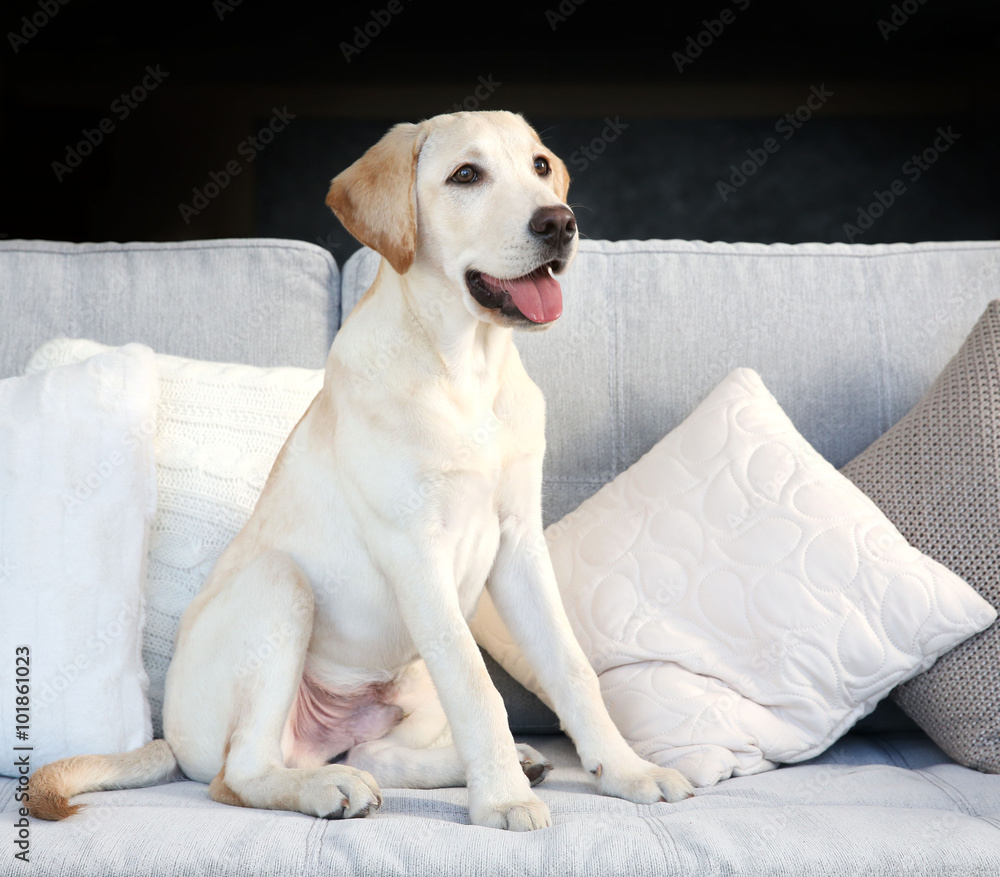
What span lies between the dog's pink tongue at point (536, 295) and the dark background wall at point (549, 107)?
2.07m

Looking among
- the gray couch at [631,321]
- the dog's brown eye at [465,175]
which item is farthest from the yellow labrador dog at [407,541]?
the gray couch at [631,321]

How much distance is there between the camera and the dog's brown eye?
1.47 meters

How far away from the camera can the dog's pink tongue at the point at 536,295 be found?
1407 mm

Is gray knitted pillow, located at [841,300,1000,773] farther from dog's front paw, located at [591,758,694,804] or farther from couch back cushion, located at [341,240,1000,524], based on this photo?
dog's front paw, located at [591,758,694,804]

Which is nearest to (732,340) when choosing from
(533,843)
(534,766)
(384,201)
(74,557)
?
(384,201)

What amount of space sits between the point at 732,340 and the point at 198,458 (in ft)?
3.64

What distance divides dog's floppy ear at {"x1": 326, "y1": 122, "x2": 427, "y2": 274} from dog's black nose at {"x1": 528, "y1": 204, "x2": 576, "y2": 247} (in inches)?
7.6

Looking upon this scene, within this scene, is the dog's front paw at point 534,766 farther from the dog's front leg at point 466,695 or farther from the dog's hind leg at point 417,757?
the dog's front leg at point 466,695

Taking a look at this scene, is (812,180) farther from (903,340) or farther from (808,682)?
(808,682)

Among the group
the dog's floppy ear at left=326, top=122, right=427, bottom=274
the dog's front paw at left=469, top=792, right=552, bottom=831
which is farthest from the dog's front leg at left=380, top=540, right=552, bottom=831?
the dog's floppy ear at left=326, top=122, right=427, bottom=274

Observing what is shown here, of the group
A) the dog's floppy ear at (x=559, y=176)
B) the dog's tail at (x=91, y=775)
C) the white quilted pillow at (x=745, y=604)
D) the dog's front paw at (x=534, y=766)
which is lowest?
the dog's tail at (x=91, y=775)

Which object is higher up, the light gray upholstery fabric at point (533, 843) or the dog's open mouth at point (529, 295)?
the dog's open mouth at point (529, 295)

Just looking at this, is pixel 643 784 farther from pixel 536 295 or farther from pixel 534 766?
pixel 536 295

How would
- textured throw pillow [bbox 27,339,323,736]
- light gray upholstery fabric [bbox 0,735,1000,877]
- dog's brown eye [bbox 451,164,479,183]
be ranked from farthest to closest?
textured throw pillow [bbox 27,339,323,736]
dog's brown eye [bbox 451,164,479,183]
light gray upholstery fabric [bbox 0,735,1000,877]
